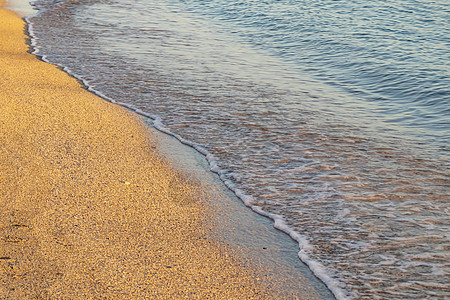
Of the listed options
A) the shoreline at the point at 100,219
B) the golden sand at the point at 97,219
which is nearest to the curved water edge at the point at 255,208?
the shoreline at the point at 100,219

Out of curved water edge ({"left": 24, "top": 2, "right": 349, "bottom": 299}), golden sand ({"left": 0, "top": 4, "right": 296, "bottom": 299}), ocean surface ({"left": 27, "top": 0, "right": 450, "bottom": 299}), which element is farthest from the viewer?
ocean surface ({"left": 27, "top": 0, "right": 450, "bottom": 299})

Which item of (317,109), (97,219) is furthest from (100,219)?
(317,109)

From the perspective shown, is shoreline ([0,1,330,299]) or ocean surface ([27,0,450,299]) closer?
shoreline ([0,1,330,299])

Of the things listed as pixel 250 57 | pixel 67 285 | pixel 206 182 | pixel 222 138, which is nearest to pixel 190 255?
pixel 67 285

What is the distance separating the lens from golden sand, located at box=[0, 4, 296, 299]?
3.21 meters

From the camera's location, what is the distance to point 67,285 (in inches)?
123

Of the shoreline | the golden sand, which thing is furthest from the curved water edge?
the golden sand

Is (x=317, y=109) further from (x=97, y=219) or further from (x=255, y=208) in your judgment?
(x=97, y=219)

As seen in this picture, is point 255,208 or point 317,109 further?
point 317,109

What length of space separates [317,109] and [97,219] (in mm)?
4248

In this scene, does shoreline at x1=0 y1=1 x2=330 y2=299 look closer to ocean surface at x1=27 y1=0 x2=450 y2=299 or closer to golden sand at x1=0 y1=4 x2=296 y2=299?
golden sand at x1=0 y1=4 x2=296 y2=299

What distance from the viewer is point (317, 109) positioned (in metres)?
7.22

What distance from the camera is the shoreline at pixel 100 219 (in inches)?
127

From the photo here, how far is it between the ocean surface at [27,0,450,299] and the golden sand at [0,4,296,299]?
0.65m
